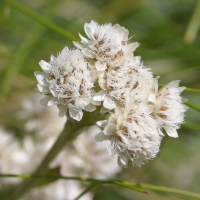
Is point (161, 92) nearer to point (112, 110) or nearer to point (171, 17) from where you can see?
point (112, 110)

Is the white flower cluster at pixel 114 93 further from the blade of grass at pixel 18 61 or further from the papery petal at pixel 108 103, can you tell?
the blade of grass at pixel 18 61

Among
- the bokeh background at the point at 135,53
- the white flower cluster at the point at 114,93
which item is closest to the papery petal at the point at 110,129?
the white flower cluster at the point at 114,93

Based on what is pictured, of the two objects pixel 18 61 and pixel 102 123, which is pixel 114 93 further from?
pixel 18 61

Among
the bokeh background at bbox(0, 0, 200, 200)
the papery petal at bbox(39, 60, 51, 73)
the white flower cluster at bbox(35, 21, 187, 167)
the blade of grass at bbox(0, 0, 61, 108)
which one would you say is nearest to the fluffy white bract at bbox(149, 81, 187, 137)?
the white flower cluster at bbox(35, 21, 187, 167)

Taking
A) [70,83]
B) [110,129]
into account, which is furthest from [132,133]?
[70,83]

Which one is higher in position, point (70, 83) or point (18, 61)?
point (18, 61)

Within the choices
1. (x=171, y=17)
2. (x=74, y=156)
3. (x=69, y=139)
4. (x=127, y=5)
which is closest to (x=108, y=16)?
(x=127, y=5)
